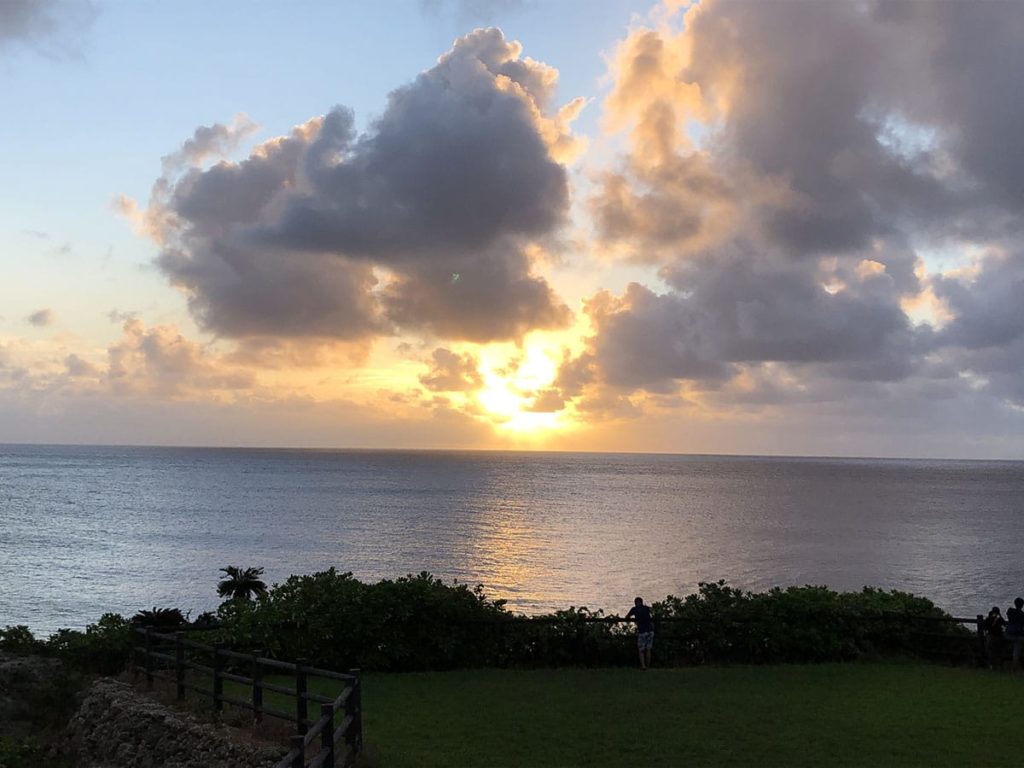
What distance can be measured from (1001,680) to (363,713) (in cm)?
1386

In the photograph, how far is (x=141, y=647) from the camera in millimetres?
17016

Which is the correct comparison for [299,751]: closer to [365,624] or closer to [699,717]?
[699,717]

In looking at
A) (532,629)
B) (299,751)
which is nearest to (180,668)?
(299,751)

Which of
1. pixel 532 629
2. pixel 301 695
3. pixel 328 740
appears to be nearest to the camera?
pixel 328 740

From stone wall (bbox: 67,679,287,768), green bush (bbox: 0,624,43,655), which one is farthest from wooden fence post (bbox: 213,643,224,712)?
green bush (bbox: 0,624,43,655)

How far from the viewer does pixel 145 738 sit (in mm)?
14109

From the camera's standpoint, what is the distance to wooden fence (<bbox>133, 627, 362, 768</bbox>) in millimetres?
10766

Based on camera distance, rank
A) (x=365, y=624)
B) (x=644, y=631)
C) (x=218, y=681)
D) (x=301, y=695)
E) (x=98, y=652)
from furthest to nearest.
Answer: (x=644, y=631), (x=365, y=624), (x=98, y=652), (x=218, y=681), (x=301, y=695)

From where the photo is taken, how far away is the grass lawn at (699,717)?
12.7 meters

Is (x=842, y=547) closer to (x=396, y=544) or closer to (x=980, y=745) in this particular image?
(x=396, y=544)

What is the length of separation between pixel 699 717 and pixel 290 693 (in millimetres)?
7228

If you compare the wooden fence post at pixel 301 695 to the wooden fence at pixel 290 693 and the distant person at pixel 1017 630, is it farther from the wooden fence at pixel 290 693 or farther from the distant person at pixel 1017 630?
the distant person at pixel 1017 630

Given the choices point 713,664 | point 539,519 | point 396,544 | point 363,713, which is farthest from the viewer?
point 539,519

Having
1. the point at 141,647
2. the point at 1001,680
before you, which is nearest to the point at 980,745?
the point at 1001,680
